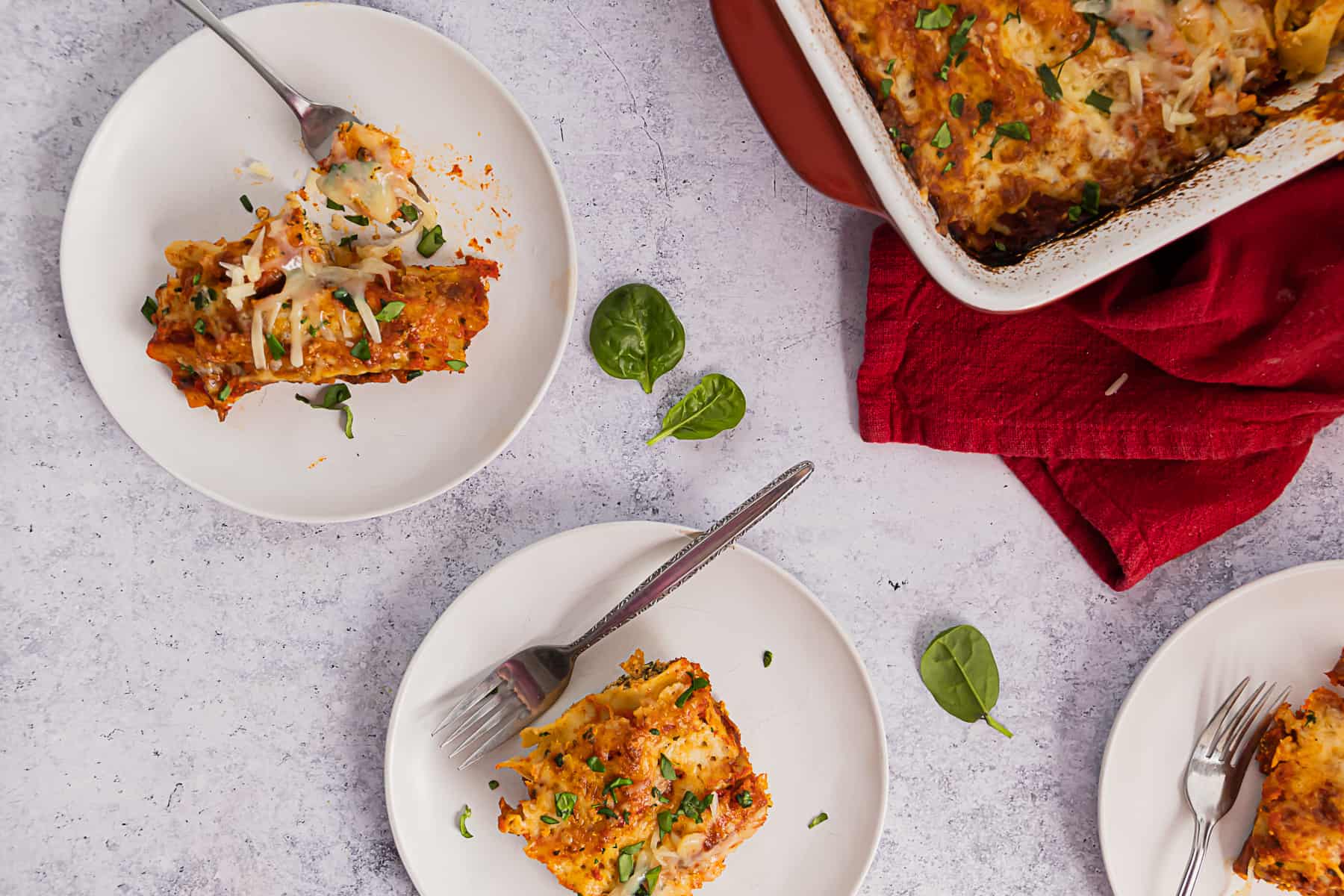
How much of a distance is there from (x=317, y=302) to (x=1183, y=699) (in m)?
2.44

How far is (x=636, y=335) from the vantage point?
2.40 m

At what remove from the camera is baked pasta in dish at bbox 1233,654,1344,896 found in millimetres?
2316

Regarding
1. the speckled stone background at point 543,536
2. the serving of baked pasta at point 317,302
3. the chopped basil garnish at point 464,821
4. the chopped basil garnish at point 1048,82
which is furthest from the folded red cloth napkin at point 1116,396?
the chopped basil garnish at point 464,821

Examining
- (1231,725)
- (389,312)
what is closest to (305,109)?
(389,312)

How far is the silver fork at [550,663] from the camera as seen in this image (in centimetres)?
230

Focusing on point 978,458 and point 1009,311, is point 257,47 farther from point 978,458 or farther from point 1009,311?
point 978,458

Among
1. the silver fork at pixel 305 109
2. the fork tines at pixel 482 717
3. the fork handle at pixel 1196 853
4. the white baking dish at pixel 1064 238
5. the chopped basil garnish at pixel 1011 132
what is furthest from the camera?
the fork handle at pixel 1196 853

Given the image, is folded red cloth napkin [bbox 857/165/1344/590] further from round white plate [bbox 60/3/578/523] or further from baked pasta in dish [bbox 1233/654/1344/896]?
round white plate [bbox 60/3/578/523]

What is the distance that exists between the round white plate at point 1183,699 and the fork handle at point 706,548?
1102 mm

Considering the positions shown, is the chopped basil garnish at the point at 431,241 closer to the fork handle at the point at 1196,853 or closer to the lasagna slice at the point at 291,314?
the lasagna slice at the point at 291,314

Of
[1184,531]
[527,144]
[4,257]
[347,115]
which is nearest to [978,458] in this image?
[1184,531]

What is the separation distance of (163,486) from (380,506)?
1.96ft

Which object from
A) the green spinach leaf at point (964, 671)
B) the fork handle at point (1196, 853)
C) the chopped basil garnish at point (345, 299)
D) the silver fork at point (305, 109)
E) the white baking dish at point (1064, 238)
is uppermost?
the silver fork at point (305, 109)

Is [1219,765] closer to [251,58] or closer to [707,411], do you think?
[707,411]
